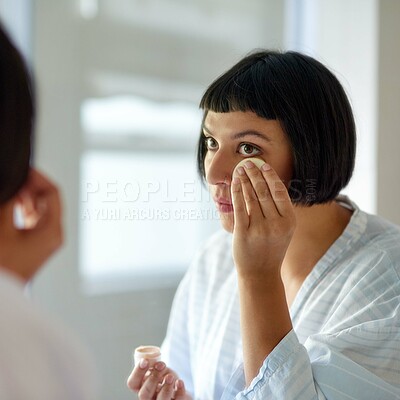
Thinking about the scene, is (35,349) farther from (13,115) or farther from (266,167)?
(266,167)

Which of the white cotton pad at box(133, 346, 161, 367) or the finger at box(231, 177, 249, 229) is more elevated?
the finger at box(231, 177, 249, 229)

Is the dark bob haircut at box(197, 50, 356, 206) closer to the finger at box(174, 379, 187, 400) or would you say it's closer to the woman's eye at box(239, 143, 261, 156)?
the woman's eye at box(239, 143, 261, 156)

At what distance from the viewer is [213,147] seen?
3.17 feet

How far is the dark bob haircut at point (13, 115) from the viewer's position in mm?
434

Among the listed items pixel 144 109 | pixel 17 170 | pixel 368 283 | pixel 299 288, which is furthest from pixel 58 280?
pixel 17 170

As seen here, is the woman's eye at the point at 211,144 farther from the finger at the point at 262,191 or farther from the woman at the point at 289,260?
the finger at the point at 262,191

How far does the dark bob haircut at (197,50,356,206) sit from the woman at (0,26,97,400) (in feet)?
1.46

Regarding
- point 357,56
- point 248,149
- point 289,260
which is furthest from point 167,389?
point 357,56

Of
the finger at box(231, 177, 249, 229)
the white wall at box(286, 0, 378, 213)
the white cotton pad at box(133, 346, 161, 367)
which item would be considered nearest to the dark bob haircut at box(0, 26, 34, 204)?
the finger at box(231, 177, 249, 229)

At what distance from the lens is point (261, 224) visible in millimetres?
822

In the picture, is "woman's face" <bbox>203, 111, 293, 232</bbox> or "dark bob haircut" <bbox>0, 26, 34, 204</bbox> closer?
"dark bob haircut" <bbox>0, 26, 34, 204</bbox>

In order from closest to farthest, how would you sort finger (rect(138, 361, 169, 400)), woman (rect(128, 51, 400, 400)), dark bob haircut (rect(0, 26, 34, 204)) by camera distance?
dark bob haircut (rect(0, 26, 34, 204)) → woman (rect(128, 51, 400, 400)) → finger (rect(138, 361, 169, 400))

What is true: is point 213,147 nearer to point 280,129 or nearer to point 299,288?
point 280,129

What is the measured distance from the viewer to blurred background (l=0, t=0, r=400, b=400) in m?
1.26
